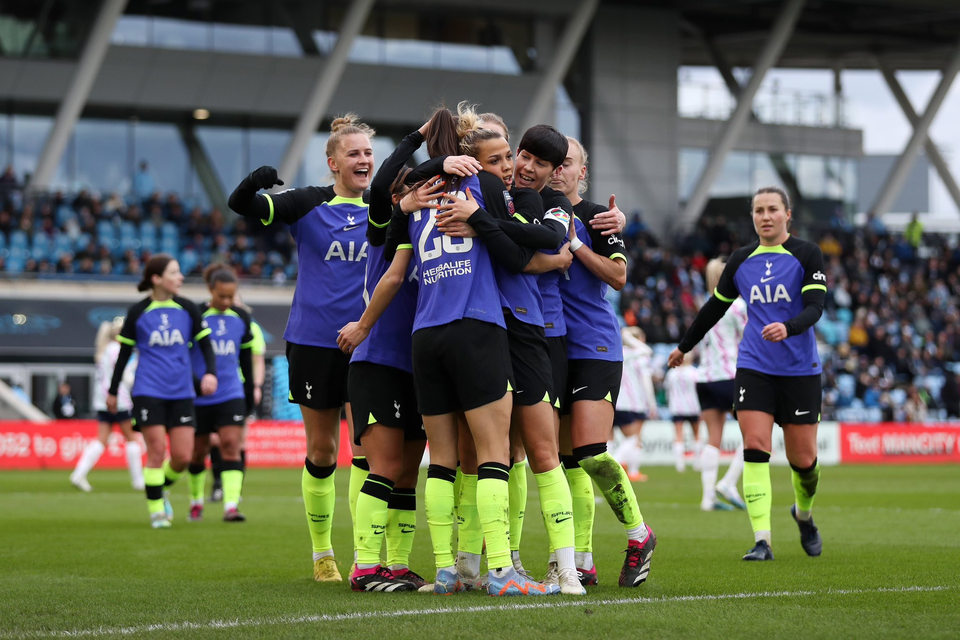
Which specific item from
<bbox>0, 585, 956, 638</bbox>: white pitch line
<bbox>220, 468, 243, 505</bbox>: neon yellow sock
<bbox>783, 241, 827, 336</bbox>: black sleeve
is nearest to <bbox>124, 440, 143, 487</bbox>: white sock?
<bbox>220, 468, 243, 505</bbox>: neon yellow sock

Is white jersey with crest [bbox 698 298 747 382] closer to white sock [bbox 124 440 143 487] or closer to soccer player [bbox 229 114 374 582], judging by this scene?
soccer player [bbox 229 114 374 582]

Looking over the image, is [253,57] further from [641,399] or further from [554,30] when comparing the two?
[641,399]

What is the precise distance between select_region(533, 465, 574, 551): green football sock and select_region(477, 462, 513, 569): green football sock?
243 millimetres

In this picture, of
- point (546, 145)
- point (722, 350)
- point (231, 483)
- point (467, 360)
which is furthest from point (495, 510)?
point (722, 350)

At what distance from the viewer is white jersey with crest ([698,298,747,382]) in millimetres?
13375

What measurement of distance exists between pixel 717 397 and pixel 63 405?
1808 cm

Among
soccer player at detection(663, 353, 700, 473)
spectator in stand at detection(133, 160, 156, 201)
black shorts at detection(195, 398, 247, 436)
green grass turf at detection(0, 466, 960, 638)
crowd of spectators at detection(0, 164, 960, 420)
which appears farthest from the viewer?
spectator in stand at detection(133, 160, 156, 201)

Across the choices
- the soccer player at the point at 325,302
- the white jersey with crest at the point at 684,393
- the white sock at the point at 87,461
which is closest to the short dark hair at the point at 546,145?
the soccer player at the point at 325,302

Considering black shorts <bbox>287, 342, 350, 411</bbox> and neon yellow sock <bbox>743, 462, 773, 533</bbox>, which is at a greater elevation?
black shorts <bbox>287, 342, 350, 411</bbox>

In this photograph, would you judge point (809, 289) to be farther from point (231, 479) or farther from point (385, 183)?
point (231, 479)

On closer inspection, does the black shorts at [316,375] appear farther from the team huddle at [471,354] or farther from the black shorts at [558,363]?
the black shorts at [558,363]

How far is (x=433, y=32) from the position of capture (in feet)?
129

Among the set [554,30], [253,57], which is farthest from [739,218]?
[253,57]

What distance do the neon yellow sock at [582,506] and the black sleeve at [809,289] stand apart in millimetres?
1811
